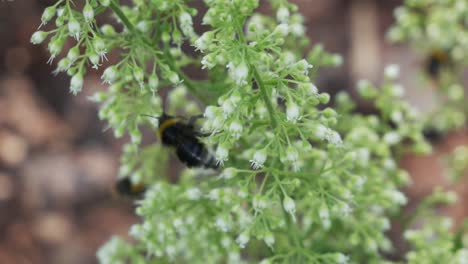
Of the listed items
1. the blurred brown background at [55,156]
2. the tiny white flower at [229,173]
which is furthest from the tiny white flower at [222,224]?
the blurred brown background at [55,156]

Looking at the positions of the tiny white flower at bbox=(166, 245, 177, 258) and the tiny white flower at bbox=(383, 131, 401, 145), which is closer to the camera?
the tiny white flower at bbox=(166, 245, 177, 258)

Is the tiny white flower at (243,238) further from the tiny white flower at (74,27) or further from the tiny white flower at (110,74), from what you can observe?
the tiny white flower at (74,27)

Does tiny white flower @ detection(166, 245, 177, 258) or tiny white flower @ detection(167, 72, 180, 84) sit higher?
tiny white flower @ detection(167, 72, 180, 84)

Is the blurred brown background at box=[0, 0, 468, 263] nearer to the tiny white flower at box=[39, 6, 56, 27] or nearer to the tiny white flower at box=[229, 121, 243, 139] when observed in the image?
the tiny white flower at box=[39, 6, 56, 27]

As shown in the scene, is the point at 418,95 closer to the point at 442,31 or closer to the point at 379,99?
the point at 442,31

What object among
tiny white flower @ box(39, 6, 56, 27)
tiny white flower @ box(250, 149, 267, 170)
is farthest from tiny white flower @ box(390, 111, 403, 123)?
tiny white flower @ box(39, 6, 56, 27)
